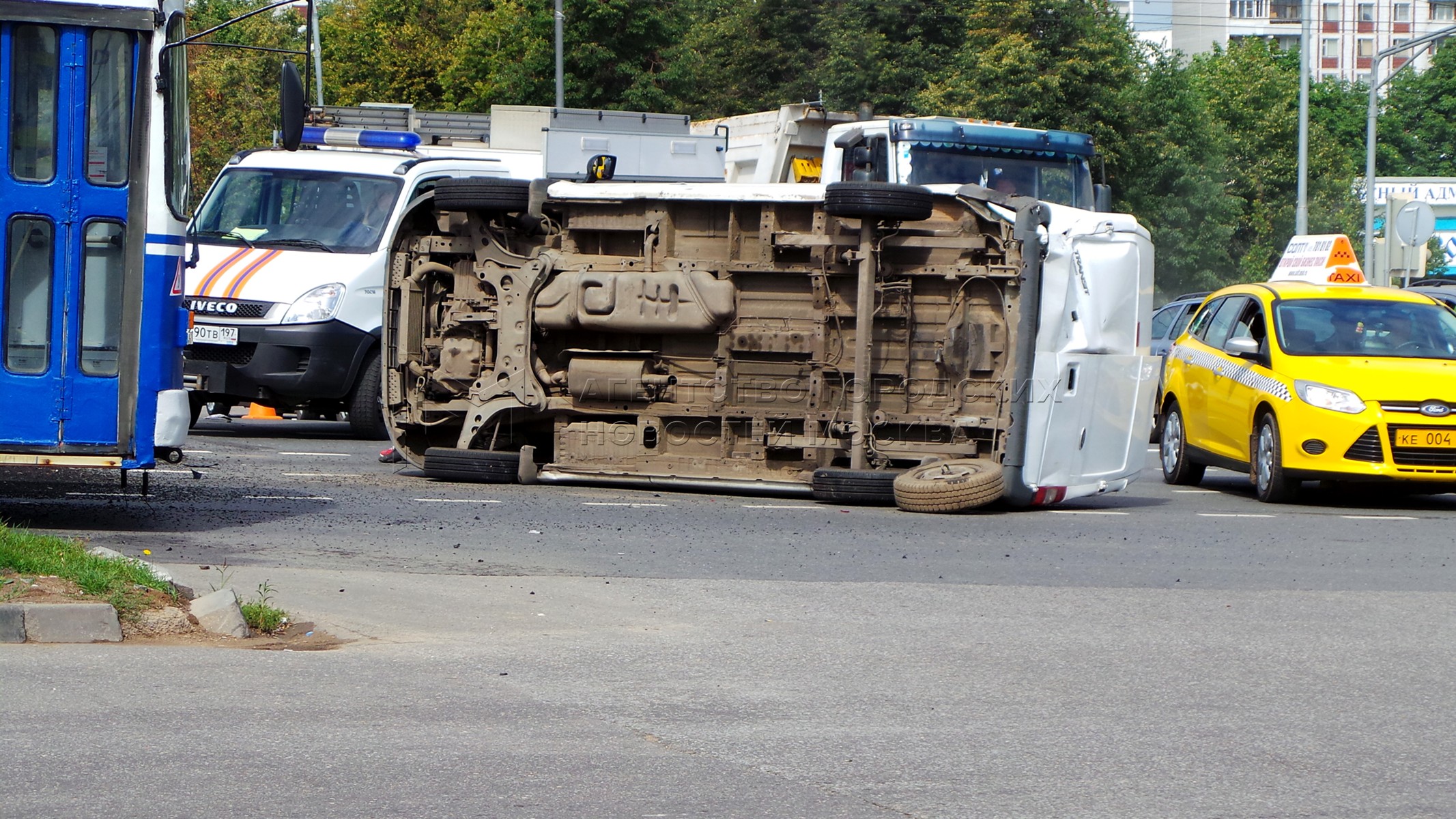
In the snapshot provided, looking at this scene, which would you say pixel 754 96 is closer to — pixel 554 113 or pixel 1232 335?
pixel 554 113

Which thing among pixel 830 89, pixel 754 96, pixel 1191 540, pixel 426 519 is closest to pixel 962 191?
pixel 1191 540

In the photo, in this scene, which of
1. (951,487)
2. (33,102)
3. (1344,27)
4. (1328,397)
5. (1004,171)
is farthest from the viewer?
(1344,27)

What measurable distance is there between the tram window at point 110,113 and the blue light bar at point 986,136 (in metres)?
9.07

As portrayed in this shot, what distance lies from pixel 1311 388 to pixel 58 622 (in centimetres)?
953

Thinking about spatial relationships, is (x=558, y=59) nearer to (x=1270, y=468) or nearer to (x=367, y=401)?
(x=367, y=401)

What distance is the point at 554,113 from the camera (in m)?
24.4

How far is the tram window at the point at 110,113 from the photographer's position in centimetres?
953

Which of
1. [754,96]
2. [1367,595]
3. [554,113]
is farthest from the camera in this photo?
[754,96]

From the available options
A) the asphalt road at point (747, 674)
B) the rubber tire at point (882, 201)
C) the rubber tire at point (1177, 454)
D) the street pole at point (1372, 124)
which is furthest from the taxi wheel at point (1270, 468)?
the street pole at point (1372, 124)

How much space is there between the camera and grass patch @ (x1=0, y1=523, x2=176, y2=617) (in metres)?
7.23

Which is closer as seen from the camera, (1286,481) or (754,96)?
(1286,481)

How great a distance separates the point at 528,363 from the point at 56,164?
4211 millimetres

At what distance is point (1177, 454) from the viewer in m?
15.7

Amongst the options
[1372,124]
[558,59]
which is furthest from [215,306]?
[1372,124]
